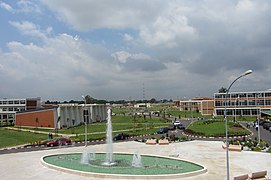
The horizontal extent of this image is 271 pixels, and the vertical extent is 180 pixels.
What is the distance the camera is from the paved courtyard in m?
22.9

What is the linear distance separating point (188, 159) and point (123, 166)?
22.6 ft

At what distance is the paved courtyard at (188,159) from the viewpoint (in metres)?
22.9

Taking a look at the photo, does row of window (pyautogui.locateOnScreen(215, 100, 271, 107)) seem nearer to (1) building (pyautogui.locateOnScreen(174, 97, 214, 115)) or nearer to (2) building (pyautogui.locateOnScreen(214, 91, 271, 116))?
(2) building (pyautogui.locateOnScreen(214, 91, 271, 116))

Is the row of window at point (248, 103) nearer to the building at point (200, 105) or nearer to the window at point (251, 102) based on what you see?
the window at point (251, 102)

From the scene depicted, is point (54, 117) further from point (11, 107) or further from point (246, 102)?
point (246, 102)

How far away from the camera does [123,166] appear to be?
2592cm

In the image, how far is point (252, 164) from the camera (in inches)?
1035

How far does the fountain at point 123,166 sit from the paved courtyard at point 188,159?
0.88 metres

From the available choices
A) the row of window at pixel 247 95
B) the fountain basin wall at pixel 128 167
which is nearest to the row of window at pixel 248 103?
the row of window at pixel 247 95

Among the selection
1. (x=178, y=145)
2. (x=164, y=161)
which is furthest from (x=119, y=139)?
(x=164, y=161)

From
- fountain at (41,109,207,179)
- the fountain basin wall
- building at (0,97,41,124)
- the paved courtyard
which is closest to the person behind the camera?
the fountain basin wall

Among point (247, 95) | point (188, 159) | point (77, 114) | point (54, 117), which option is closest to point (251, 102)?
point (247, 95)

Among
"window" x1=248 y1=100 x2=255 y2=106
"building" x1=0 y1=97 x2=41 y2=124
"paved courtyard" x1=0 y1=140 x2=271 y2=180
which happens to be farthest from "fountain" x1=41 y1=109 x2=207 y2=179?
"building" x1=0 y1=97 x2=41 y2=124

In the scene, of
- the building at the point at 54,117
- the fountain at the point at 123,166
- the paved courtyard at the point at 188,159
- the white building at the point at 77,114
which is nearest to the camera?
the fountain at the point at 123,166
